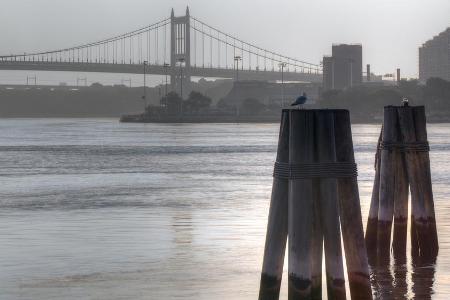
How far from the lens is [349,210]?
12.4 meters

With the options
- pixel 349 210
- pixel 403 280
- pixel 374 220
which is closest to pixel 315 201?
pixel 349 210

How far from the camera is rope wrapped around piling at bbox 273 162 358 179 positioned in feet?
39.1

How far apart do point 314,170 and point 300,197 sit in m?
0.29

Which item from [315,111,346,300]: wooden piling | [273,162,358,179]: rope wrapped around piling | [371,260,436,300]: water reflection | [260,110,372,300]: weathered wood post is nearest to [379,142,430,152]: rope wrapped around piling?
Answer: [371,260,436,300]: water reflection

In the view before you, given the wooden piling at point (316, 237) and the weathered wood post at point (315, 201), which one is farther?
the wooden piling at point (316, 237)

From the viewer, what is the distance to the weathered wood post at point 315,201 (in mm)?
11922

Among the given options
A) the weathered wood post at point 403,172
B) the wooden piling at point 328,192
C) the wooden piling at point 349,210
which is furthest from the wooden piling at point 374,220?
the wooden piling at point 328,192

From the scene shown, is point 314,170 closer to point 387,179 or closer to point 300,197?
point 300,197

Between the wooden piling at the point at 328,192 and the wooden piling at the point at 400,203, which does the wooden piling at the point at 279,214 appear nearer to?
the wooden piling at the point at 328,192

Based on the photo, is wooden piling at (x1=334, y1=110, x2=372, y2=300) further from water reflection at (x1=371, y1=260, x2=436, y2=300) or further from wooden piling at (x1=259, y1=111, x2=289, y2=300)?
water reflection at (x1=371, y1=260, x2=436, y2=300)

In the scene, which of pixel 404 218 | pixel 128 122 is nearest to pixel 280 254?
pixel 404 218

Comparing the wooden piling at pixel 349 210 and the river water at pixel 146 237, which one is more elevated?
the wooden piling at pixel 349 210

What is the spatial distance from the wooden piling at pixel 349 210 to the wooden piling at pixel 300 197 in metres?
0.38

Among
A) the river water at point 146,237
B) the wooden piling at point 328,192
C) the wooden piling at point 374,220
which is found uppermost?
the wooden piling at point 328,192
